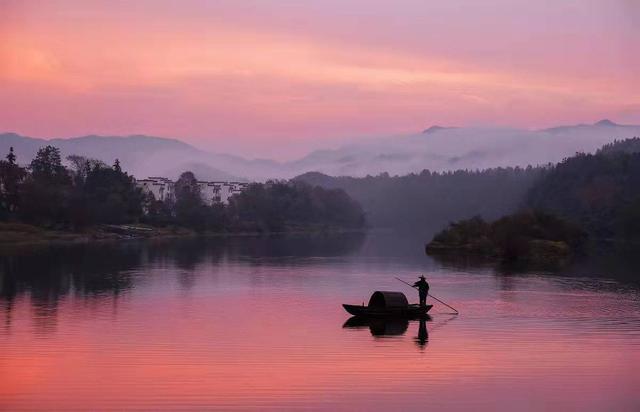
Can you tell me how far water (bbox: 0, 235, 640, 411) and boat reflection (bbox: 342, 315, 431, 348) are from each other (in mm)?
127

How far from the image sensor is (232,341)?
33.9 meters

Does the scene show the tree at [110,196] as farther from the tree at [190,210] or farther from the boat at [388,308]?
the boat at [388,308]

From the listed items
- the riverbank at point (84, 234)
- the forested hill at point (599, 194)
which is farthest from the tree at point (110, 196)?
the forested hill at point (599, 194)

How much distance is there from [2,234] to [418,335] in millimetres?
87160

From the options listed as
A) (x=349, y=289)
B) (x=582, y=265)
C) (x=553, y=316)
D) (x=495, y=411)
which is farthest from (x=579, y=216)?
(x=495, y=411)

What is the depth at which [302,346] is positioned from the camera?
1299 inches

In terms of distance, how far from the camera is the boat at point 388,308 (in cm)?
4072

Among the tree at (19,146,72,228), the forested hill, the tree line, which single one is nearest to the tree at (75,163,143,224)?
the tree line

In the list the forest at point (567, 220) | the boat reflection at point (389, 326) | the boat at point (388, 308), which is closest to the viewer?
the boat reflection at point (389, 326)

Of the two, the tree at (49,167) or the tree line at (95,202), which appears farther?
the tree at (49,167)

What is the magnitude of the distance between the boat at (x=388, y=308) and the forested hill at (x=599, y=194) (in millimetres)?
116759

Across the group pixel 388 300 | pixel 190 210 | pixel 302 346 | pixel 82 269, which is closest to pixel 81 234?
pixel 190 210

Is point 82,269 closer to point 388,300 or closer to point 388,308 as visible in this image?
point 388,300

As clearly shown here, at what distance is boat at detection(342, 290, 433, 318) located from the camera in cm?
4072
